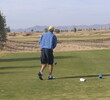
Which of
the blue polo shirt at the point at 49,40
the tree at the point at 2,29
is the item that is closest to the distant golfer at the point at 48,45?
the blue polo shirt at the point at 49,40

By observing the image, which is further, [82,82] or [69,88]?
[82,82]

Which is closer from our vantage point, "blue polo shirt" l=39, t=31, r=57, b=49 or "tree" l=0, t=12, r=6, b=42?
"blue polo shirt" l=39, t=31, r=57, b=49

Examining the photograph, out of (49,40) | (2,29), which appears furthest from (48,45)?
(2,29)

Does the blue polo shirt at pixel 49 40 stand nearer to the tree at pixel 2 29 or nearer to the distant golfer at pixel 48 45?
the distant golfer at pixel 48 45

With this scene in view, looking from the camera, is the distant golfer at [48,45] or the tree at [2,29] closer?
the distant golfer at [48,45]

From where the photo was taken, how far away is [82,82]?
11414mm

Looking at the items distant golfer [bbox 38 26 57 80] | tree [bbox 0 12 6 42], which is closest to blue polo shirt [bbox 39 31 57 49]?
distant golfer [bbox 38 26 57 80]

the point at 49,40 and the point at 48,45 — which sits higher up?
the point at 49,40

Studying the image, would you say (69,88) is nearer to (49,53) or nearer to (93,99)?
(93,99)

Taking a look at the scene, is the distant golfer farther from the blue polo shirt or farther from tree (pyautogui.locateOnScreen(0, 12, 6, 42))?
tree (pyautogui.locateOnScreen(0, 12, 6, 42))

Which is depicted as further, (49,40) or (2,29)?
(2,29)

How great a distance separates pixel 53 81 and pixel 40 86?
122cm

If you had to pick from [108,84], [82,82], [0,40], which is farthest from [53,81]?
[0,40]

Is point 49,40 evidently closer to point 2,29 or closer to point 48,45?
point 48,45
